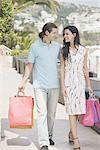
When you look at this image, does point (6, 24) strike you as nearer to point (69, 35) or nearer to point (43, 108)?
point (69, 35)

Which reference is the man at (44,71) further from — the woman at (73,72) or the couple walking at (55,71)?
the woman at (73,72)

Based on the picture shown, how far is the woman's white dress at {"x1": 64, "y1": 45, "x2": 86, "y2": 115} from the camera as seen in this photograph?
16.0 ft

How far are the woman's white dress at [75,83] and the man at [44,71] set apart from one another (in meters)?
0.15

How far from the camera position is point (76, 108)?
193 inches

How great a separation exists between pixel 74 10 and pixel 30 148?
2384 millimetres

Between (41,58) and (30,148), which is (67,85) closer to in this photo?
(41,58)

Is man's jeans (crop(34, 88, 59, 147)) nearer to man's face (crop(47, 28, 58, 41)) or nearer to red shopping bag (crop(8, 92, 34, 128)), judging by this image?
red shopping bag (crop(8, 92, 34, 128))

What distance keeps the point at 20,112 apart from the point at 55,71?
1.73 ft

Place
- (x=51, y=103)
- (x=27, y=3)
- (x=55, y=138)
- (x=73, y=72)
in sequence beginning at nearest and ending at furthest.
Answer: (x=73, y=72), (x=51, y=103), (x=55, y=138), (x=27, y=3)

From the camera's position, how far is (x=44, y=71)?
193 inches

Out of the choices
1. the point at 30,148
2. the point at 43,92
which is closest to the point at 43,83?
the point at 43,92

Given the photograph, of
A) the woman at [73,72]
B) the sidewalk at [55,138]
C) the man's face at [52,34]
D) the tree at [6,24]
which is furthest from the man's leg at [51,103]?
the tree at [6,24]

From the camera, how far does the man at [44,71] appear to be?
16.1 feet

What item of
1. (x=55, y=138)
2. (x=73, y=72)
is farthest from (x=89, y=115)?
(x=55, y=138)
